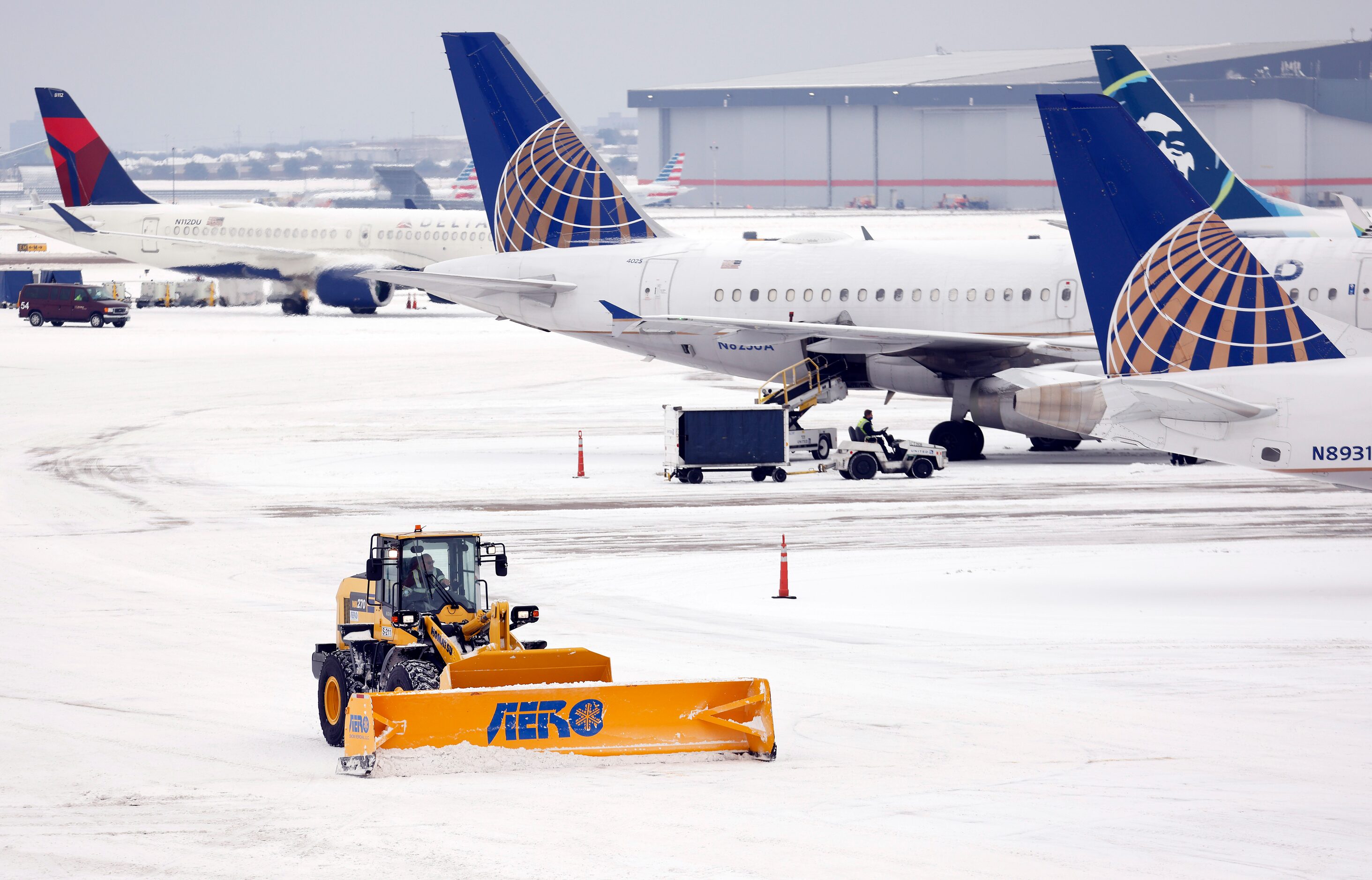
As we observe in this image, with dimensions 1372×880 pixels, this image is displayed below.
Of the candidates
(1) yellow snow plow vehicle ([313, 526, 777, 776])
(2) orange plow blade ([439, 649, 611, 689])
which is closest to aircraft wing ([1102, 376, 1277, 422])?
(1) yellow snow plow vehicle ([313, 526, 777, 776])

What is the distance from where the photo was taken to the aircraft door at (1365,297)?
33.4m

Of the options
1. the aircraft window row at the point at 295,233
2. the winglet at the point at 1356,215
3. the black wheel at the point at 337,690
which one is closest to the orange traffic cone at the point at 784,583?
the black wheel at the point at 337,690

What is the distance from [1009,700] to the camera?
56.1 ft

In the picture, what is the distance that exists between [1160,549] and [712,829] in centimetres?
1506

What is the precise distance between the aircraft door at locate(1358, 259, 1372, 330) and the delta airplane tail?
777cm

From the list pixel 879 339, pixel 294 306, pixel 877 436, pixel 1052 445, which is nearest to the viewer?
pixel 877 436

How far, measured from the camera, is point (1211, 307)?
72.9 ft

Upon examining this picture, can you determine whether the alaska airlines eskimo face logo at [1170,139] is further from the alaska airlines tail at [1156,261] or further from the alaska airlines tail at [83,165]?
the alaska airlines tail at [83,165]

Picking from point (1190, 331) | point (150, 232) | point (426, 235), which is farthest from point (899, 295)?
point (150, 232)

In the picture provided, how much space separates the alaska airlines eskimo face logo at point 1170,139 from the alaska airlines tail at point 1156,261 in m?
20.0

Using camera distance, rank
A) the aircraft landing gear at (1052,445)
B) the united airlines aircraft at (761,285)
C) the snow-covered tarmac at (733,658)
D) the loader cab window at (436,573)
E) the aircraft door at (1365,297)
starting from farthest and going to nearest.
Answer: the aircraft landing gear at (1052,445) < the united airlines aircraft at (761,285) < the aircraft door at (1365,297) < the loader cab window at (436,573) < the snow-covered tarmac at (733,658)

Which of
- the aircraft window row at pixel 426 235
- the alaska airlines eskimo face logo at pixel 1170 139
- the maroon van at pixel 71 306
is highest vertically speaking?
the aircraft window row at pixel 426 235

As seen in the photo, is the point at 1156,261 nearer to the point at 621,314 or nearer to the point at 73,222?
the point at 621,314

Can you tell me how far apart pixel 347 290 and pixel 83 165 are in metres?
19.5
